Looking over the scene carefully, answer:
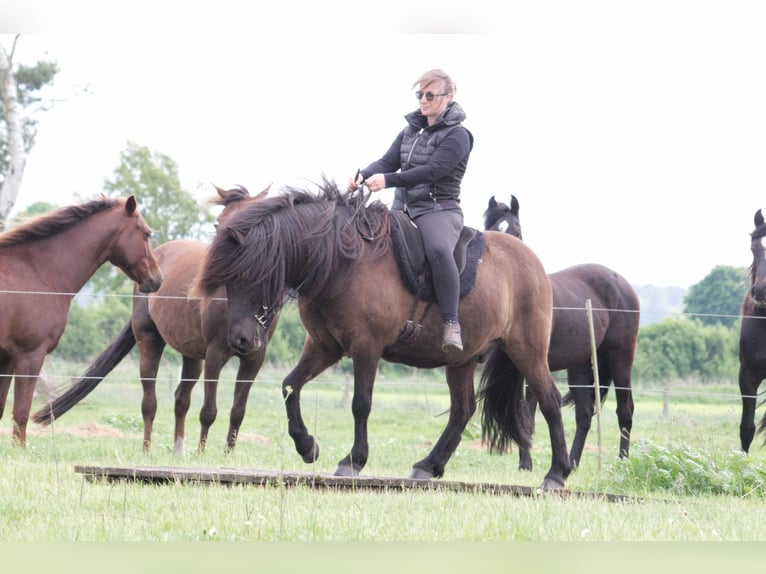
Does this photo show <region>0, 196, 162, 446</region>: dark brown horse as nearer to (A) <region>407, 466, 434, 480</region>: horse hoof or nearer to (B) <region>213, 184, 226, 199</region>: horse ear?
(B) <region>213, 184, 226, 199</region>: horse ear

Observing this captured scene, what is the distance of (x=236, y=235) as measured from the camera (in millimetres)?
6945

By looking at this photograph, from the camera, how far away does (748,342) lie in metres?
10.9

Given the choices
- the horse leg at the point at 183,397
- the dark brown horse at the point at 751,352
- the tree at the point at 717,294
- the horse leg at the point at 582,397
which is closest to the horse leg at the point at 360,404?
the horse leg at the point at 183,397

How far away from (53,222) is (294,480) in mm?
4537

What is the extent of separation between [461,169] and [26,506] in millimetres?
3949

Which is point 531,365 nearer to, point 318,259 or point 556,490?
point 556,490

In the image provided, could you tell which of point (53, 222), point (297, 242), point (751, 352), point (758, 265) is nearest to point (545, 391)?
point (297, 242)

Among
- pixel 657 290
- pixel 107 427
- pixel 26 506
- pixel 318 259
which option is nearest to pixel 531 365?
pixel 318 259

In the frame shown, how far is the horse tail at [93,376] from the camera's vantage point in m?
10.9

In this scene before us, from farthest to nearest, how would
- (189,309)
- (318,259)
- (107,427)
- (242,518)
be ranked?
(107,427)
(189,309)
(318,259)
(242,518)

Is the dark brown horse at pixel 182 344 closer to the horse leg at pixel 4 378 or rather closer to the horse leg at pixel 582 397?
the horse leg at pixel 4 378

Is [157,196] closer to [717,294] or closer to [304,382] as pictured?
[304,382]

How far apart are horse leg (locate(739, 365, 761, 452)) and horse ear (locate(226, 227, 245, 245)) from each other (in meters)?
6.31

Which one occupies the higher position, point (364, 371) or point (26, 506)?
point (364, 371)
